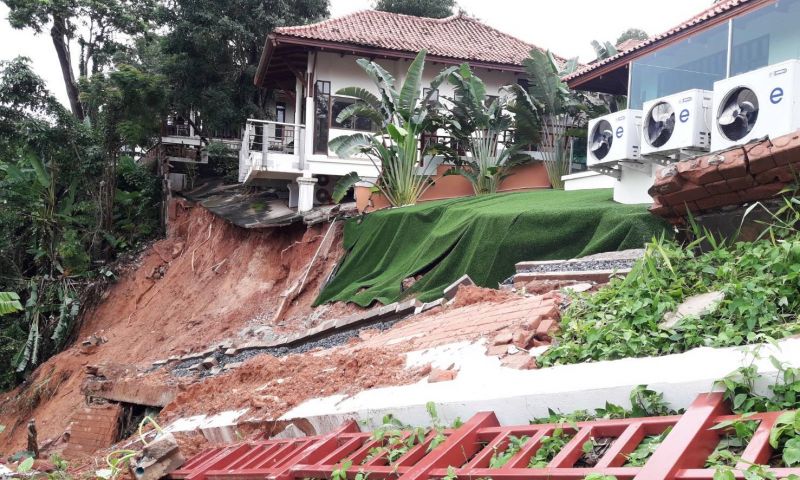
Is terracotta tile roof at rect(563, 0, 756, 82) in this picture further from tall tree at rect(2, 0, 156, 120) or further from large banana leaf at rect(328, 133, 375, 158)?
tall tree at rect(2, 0, 156, 120)

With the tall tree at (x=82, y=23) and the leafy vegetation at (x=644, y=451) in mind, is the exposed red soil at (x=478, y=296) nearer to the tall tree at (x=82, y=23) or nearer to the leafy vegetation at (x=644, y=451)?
the leafy vegetation at (x=644, y=451)

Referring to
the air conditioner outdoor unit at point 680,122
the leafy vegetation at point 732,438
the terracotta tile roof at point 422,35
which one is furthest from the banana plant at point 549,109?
the leafy vegetation at point 732,438

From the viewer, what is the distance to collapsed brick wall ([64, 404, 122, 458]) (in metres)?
10.1

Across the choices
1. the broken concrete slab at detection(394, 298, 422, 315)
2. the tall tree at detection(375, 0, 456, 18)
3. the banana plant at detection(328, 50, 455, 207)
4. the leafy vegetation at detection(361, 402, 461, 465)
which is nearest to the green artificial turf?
the broken concrete slab at detection(394, 298, 422, 315)

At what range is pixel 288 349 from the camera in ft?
35.5

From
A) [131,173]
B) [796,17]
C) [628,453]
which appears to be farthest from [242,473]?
[131,173]

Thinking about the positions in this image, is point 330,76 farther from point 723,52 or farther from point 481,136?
point 723,52

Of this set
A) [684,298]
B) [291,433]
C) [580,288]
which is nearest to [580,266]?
[580,288]

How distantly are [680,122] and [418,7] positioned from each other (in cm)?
2286

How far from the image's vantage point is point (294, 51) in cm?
1892

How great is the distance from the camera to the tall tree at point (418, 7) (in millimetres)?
29339

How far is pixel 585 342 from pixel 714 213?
1785 mm

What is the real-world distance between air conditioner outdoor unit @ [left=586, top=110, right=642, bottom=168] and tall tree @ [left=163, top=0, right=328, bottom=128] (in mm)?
16425

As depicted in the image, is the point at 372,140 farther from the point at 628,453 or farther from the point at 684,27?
the point at 628,453
